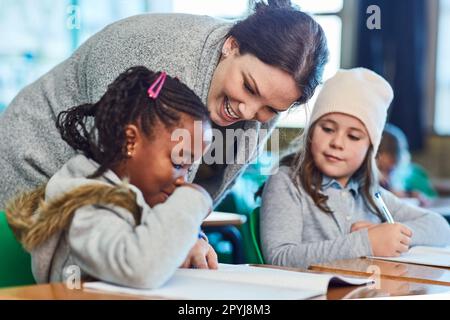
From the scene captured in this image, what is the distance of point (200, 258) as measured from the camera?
1.25 metres

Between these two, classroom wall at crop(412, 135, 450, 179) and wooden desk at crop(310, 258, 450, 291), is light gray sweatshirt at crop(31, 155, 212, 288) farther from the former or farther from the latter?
classroom wall at crop(412, 135, 450, 179)

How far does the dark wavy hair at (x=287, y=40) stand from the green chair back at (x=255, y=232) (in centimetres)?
45

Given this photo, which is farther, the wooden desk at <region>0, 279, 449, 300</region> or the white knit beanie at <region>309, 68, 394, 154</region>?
the white knit beanie at <region>309, 68, 394, 154</region>

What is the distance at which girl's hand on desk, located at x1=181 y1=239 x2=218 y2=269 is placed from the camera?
125 cm

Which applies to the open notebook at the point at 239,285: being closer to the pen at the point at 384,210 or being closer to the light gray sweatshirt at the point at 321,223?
the light gray sweatshirt at the point at 321,223

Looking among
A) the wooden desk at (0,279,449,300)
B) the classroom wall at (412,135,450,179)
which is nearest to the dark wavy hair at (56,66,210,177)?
the wooden desk at (0,279,449,300)

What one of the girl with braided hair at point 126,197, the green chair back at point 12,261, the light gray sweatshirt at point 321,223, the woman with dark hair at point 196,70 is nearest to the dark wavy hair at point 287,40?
the woman with dark hair at point 196,70

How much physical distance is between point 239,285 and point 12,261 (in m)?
0.37

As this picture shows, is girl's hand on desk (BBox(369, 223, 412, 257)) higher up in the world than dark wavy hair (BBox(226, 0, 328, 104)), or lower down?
lower down

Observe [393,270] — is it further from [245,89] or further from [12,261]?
[12,261]

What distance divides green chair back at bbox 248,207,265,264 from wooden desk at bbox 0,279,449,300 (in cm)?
55

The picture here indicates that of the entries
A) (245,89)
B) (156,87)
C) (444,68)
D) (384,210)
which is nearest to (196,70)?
(245,89)
